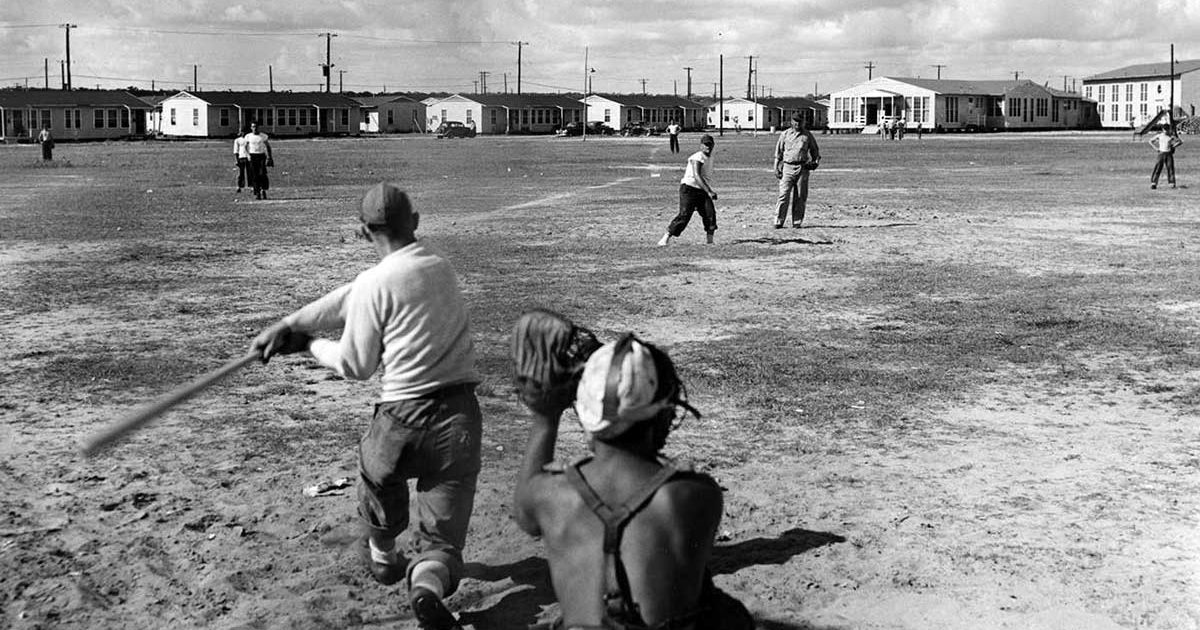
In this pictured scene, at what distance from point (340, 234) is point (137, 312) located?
24.3ft

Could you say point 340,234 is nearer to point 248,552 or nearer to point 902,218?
point 902,218

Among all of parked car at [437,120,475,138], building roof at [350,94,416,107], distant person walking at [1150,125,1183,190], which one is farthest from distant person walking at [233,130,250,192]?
building roof at [350,94,416,107]

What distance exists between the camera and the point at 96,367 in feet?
31.1

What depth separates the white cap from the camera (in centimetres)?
304

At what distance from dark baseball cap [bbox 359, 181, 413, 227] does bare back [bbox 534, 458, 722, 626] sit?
1.69m

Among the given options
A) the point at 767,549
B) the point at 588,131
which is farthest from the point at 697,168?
the point at 588,131

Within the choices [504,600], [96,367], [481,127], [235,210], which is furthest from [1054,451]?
[481,127]

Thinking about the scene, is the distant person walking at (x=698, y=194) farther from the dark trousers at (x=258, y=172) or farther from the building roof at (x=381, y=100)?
the building roof at (x=381, y=100)

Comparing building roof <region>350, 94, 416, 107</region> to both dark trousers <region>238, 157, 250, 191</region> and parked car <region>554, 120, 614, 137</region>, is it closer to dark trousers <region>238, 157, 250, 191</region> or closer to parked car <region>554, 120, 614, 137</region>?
parked car <region>554, 120, 614, 137</region>

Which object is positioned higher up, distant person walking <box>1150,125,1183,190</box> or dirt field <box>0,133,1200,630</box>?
distant person walking <box>1150,125,1183,190</box>

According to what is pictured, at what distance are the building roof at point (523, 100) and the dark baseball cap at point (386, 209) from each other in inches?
5056

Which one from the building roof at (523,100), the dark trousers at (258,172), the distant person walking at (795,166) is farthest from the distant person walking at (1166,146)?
the building roof at (523,100)

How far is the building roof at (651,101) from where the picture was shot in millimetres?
142250

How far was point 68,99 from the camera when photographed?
105 metres
